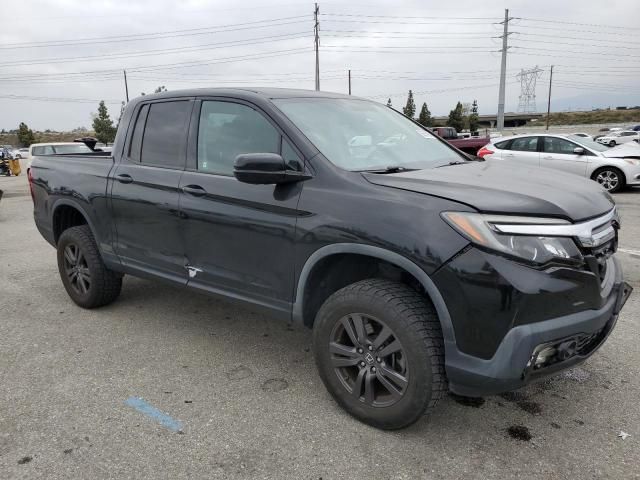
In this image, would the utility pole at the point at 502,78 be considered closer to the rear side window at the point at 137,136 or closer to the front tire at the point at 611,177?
the front tire at the point at 611,177

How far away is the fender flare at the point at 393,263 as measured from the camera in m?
2.35

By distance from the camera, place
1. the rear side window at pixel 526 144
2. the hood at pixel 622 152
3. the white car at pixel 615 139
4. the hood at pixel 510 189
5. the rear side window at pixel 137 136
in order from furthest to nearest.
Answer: the white car at pixel 615 139 → the rear side window at pixel 526 144 → the hood at pixel 622 152 → the rear side window at pixel 137 136 → the hood at pixel 510 189

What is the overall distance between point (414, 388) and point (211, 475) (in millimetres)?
1022

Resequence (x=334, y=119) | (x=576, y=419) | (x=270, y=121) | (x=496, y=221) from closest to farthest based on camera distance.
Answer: (x=496, y=221) → (x=576, y=419) → (x=270, y=121) → (x=334, y=119)

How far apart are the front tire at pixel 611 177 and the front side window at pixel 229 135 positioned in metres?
11.1

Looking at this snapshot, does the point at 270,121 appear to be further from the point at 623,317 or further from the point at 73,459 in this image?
the point at 623,317

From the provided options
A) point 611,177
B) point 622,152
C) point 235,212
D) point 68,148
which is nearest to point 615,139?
point 622,152

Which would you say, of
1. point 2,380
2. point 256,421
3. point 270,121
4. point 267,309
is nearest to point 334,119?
point 270,121

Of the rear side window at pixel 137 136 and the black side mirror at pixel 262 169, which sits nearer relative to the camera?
the black side mirror at pixel 262 169

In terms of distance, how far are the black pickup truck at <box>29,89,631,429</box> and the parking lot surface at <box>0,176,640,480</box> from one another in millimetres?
276

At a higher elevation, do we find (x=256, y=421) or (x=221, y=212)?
(x=221, y=212)

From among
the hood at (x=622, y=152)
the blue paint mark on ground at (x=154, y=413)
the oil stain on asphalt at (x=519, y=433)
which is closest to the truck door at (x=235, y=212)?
the blue paint mark on ground at (x=154, y=413)

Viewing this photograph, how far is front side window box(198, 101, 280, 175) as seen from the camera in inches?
123

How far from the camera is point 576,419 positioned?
2.79 m
